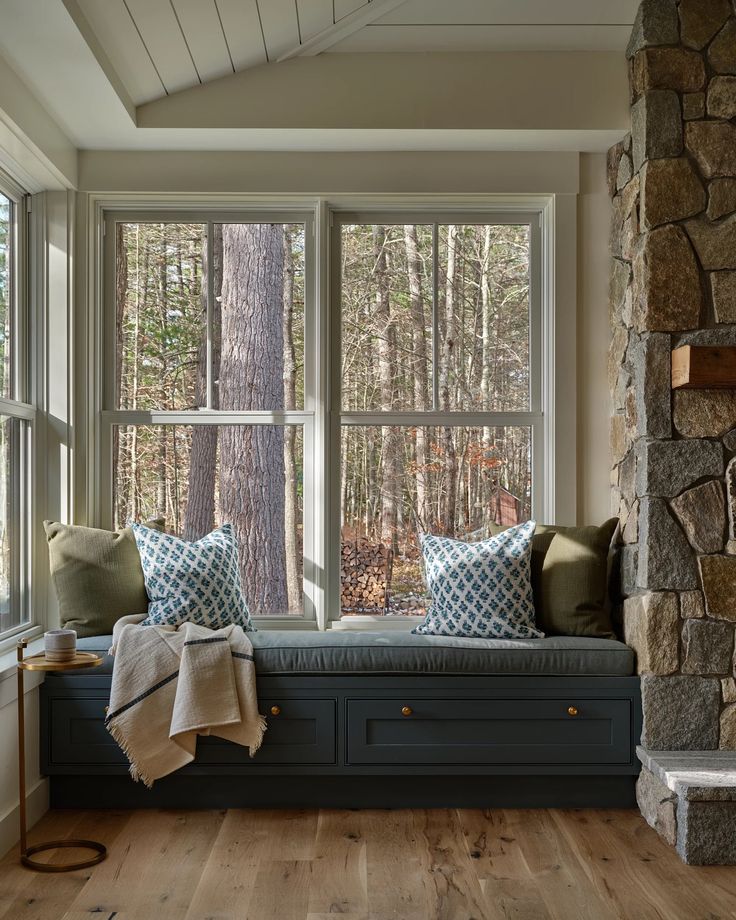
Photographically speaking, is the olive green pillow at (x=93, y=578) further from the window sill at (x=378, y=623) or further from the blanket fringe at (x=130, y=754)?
the window sill at (x=378, y=623)

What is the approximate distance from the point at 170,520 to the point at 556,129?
2.33 meters

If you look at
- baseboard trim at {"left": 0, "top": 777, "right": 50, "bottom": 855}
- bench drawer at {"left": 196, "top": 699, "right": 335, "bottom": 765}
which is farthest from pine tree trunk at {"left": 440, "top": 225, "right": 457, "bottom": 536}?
baseboard trim at {"left": 0, "top": 777, "right": 50, "bottom": 855}

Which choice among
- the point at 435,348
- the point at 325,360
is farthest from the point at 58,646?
the point at 435,348

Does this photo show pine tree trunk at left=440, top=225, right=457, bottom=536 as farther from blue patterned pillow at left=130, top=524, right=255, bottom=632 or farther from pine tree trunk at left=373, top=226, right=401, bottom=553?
blue patterned pillow at left=130, top=524, right=255, bottom=632

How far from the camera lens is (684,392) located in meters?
3.50

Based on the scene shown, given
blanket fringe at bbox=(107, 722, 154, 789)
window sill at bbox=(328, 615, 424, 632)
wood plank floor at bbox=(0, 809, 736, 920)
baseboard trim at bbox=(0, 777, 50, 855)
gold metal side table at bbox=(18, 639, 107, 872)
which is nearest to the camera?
wood plank floor at bbox=(0, 809, 736, 920)

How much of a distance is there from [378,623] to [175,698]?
1.07 metres

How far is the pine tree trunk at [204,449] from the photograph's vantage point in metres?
4.22

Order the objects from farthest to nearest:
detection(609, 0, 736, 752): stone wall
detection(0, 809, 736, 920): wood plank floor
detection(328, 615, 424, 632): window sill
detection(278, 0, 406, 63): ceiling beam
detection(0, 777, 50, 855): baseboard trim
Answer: detection(328, 615, 424, 632): window sill
detection(278, 0, 406, 63): ceiling beam
detection(609, 0, 736, 752): stone wall
detection(0, 777, 50, 855): baseboard trim
detection(0, 809, 736, 920): wood plank floor

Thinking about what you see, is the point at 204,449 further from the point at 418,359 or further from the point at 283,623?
the point at 418,359

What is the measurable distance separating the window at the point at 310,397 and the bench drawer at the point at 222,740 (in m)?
0.73

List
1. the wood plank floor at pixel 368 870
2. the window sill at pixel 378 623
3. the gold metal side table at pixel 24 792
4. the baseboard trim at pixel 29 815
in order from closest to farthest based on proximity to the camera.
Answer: the wood plank floor at pixel 368 870
the gold metal side table at pixel 24 792
the baseboard trim at pixel 29 815
the window sill at pixel 378 623

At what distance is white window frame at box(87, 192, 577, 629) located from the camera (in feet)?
13.7

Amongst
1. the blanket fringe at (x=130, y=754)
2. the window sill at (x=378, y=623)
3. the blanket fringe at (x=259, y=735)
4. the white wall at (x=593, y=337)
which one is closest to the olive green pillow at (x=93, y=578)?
the blanket fringe at (x=130, y=754)
